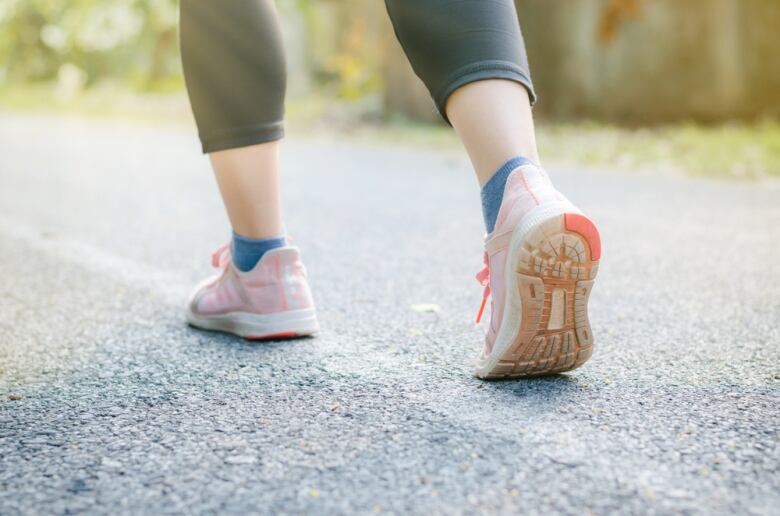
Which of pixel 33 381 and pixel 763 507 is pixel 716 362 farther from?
pixel 33 381

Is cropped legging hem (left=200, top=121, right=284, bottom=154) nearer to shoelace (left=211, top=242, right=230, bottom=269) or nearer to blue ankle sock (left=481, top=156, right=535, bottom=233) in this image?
shoelace (left=211, top=242, right=230, bottom=269)

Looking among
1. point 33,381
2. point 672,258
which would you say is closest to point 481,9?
point 33,381

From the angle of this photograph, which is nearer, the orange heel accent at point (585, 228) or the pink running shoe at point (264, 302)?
the orange heel accent at point (585, 228)

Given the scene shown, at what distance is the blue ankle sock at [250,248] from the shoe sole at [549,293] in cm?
63

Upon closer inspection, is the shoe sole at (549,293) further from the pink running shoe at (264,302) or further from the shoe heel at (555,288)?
the pink running shoe at (264,302)

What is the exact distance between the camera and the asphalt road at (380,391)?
3.61 feet

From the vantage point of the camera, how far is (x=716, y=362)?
64.7 inches

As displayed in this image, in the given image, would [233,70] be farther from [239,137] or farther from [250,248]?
[250,248]

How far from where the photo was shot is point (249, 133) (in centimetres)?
182

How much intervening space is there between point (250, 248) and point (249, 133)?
0.81 ft

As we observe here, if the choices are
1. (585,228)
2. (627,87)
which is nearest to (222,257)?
(585,228)

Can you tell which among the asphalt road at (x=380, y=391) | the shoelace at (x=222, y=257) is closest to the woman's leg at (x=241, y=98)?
the shoelace at (x=222, y=257)

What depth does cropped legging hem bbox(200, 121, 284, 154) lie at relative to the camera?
71.3 inches

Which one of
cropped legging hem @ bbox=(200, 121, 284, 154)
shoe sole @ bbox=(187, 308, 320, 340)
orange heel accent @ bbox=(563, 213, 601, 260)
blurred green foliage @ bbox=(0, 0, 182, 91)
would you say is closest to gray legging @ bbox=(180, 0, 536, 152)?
cropped legging hem @ bbox=(200, 121, 284, 154)
